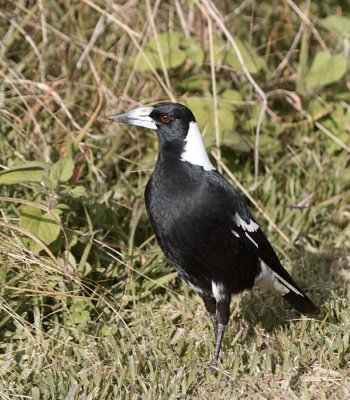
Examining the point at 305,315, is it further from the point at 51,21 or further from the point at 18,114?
the point at 51,21

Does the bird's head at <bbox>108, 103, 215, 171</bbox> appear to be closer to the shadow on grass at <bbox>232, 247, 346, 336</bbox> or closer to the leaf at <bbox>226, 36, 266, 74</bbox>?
the shadow on grass at <bbox>232, 247, 346, 336</bbox>

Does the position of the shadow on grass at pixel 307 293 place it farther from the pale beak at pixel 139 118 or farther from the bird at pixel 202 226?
the pale beak at pixel 139 118

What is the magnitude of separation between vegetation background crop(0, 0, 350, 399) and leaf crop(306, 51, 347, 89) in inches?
0.5

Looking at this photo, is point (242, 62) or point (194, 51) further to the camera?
point (194, 51)

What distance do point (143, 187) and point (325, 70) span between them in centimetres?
128

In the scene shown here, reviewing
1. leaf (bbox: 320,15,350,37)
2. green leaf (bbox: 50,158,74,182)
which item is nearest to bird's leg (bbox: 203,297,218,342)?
green leaf (bbox: 50,158,74,182)

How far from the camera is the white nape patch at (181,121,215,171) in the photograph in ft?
10.5

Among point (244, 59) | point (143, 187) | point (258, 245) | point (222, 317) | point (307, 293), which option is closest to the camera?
point (222, 317)

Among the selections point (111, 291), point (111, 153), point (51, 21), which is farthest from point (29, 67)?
point (111, 291)

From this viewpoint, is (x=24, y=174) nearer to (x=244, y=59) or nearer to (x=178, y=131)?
(x=178, y=131)

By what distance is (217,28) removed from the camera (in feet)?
15.4

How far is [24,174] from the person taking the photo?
3.39 meters

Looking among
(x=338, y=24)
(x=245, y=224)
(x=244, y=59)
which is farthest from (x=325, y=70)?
(x=245, y=224)

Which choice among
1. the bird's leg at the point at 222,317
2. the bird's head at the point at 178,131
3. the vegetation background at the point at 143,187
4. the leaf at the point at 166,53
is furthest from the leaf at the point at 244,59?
the bird's leg at the point at 222,317
